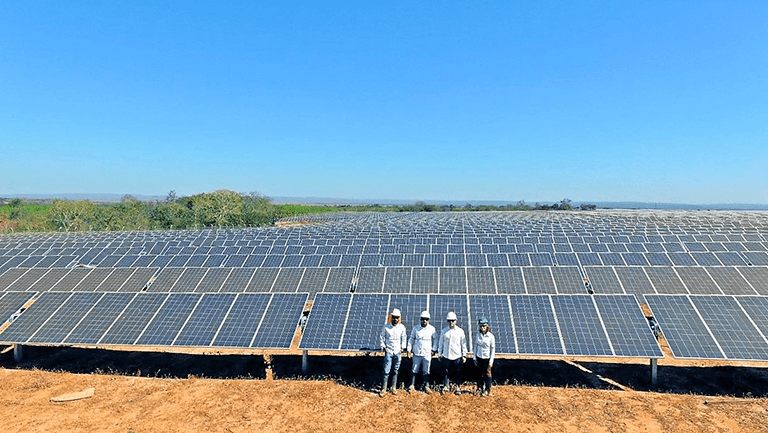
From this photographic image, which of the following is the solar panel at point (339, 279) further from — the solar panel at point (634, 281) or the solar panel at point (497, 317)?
the solar panel at point (634, 281)

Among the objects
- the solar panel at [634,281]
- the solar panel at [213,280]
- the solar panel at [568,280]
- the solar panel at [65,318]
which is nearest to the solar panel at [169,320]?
the solar panel at [65,318]

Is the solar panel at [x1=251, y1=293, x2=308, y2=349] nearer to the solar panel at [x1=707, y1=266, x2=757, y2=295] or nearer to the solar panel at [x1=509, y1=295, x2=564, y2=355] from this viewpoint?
the solar panel at [x1=509, y1=295, x2=564, y2=355]

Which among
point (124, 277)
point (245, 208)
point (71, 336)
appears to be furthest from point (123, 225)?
point (71, 336)

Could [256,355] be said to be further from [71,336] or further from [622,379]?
[622,379]

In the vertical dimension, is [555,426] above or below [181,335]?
below

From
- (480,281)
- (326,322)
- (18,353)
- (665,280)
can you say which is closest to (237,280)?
(326,322)

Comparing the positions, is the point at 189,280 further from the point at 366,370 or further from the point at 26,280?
the point at 366,370
